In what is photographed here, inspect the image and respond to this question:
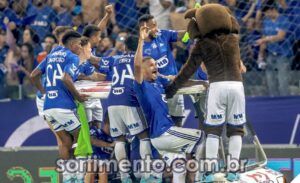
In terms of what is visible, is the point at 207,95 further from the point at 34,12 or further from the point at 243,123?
the point at 34,12

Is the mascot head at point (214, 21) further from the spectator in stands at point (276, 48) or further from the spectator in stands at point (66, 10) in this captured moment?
the spectator in stands at point (66, 10)

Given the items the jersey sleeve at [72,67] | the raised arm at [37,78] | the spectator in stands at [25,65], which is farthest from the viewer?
the spectator in stands at [25,65]

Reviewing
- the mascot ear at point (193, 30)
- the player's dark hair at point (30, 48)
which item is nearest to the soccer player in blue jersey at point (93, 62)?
the mascot ear at point (193, 30)

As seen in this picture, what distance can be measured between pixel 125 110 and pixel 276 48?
3.97 m

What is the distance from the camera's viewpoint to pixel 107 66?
43.8 feet

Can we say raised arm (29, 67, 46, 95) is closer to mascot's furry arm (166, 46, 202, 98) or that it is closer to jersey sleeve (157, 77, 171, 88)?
jersey sleeve (157, 77, 171, 88)

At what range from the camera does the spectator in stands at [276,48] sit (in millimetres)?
15875

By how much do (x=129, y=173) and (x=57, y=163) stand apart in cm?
115

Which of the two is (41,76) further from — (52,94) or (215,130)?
(215,130)

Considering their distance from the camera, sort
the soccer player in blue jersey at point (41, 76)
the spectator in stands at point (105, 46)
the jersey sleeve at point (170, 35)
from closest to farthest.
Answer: the soccer player in blue jersey at point (41, 76) < the jersey sleeve at point (170, 35) < the spectator in stands at point (105, 46)

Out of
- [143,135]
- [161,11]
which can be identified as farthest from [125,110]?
[161,11]

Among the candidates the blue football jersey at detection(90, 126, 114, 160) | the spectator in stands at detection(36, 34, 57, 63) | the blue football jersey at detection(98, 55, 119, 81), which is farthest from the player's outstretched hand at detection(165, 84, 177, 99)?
the spectator in stands at detection(36, 34, 57, 63)

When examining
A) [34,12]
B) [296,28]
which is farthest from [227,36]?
[34,12]

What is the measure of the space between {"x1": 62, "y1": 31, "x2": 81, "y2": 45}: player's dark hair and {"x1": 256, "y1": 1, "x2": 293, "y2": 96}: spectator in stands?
364 cm
